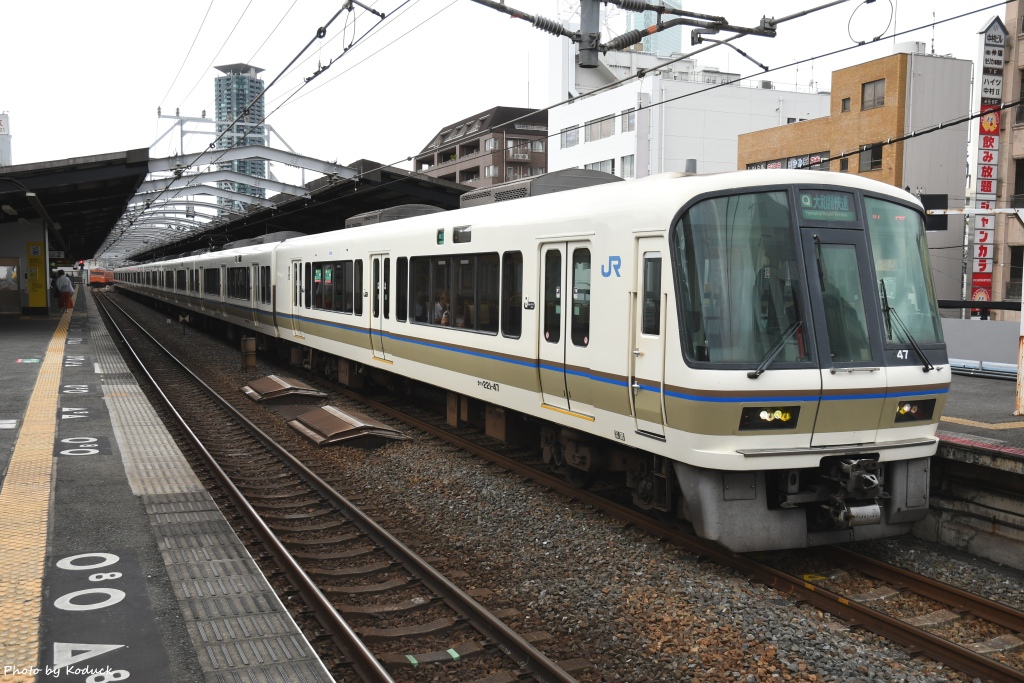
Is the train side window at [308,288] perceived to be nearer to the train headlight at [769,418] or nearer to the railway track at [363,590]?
the railway track at [363,590]

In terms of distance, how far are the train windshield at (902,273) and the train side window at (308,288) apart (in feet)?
39.7

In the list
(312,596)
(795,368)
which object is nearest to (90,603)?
(312,596)

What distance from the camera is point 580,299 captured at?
299 inches

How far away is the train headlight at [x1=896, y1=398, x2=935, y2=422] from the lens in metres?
6.38

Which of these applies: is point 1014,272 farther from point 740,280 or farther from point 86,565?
point 86,565

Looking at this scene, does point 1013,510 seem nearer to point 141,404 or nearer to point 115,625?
point 115,625

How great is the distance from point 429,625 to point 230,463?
5.40 meters

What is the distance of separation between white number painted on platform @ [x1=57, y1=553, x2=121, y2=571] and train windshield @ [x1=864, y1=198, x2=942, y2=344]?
19.0ft

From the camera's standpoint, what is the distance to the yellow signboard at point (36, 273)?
28297mm

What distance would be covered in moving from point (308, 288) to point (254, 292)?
16.0 ft

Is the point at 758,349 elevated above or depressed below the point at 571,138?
below

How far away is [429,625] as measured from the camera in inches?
215

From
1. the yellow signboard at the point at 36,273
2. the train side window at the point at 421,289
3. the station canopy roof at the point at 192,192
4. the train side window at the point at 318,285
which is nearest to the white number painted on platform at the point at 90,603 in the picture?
the train side window at the point at 421,289

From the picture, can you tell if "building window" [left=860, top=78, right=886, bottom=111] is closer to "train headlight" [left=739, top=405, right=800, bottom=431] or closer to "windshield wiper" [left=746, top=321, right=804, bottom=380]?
"windshield wiper" [left=746, top=321, right=804, bottom=380]
